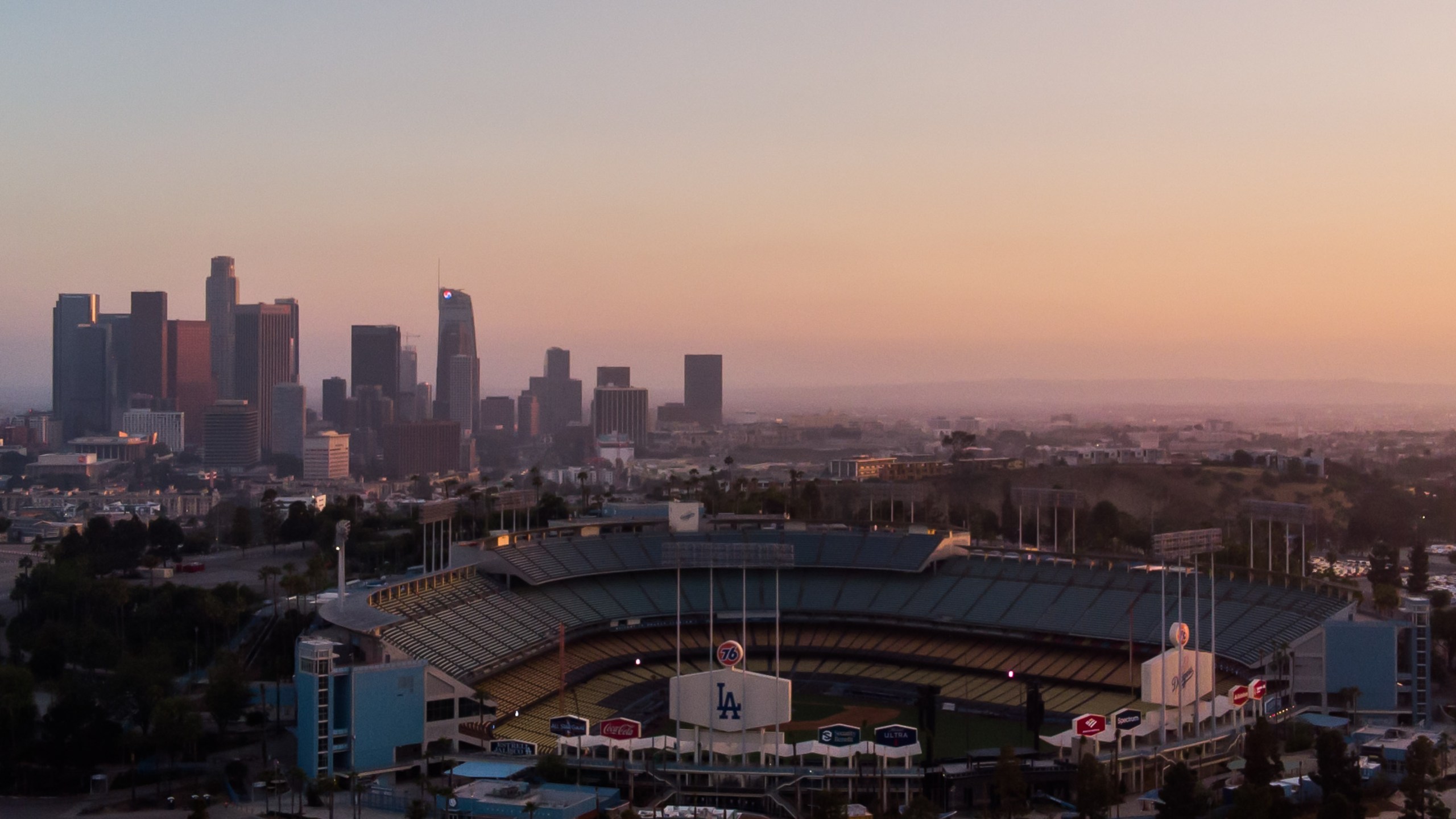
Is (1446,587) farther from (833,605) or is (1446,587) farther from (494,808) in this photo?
(494,808)

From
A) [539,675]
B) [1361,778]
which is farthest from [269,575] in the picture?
[1361,778]

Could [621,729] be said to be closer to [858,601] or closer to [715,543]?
[858,601]

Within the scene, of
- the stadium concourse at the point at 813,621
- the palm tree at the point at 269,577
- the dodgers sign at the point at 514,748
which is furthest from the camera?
the palm tree at the point at 269,577

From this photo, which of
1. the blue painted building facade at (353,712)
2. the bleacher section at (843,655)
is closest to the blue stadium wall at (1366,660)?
the bleacher section at (843,655)

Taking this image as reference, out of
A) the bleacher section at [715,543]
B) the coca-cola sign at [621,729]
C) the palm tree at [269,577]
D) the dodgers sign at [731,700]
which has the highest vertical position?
the bleacher section at [715,543]

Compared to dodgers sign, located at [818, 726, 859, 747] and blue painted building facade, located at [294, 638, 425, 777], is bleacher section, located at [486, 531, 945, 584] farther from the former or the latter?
dodgers sign, located at [818, 726, 859, 747]

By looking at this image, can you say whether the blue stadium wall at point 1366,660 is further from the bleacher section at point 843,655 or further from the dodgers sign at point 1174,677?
the dodgers sign at point 1174,677

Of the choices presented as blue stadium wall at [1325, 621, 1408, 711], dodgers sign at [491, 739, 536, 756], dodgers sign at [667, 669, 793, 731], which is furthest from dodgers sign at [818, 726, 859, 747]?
blue stadium wall at [1325, 621, 1408, 711]
